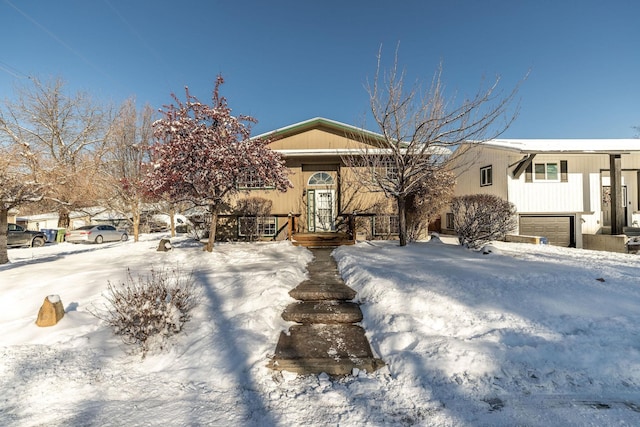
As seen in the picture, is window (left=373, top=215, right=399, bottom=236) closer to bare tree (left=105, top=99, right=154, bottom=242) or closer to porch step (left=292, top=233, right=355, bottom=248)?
porch step (left=292, top=233, right=355, bottom=248)

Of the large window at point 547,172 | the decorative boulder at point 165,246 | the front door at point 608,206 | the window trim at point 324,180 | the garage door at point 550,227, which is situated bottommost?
the decorative boulder at point 165,246

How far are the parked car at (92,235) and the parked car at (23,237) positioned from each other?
1.41 meters

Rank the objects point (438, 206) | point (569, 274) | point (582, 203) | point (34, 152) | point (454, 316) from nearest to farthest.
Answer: point (454, 316), point (569, 274), point (34, 152), point (438, 206), point (582, 203)

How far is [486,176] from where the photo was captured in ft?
55.5

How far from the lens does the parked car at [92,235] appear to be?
19141mm

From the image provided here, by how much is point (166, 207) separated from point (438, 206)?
69.7ft

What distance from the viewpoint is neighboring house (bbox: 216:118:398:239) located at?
13109 millimetres

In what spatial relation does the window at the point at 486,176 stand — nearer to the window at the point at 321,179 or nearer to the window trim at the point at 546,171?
the window trim at the point at 546,171

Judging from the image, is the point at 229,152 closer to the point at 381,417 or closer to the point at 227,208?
the point at 227,208

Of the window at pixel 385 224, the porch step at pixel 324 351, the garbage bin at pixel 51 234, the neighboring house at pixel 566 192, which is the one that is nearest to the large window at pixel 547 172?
the neighboring house at pixel 566 192

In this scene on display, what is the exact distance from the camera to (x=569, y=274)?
5461 mm

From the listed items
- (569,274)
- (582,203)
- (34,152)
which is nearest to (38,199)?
(34,152)

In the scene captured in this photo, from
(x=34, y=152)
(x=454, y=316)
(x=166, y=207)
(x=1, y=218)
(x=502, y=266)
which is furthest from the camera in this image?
(x=166, y=207)

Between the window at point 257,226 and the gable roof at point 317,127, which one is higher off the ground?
the gable roof at point 317,127
